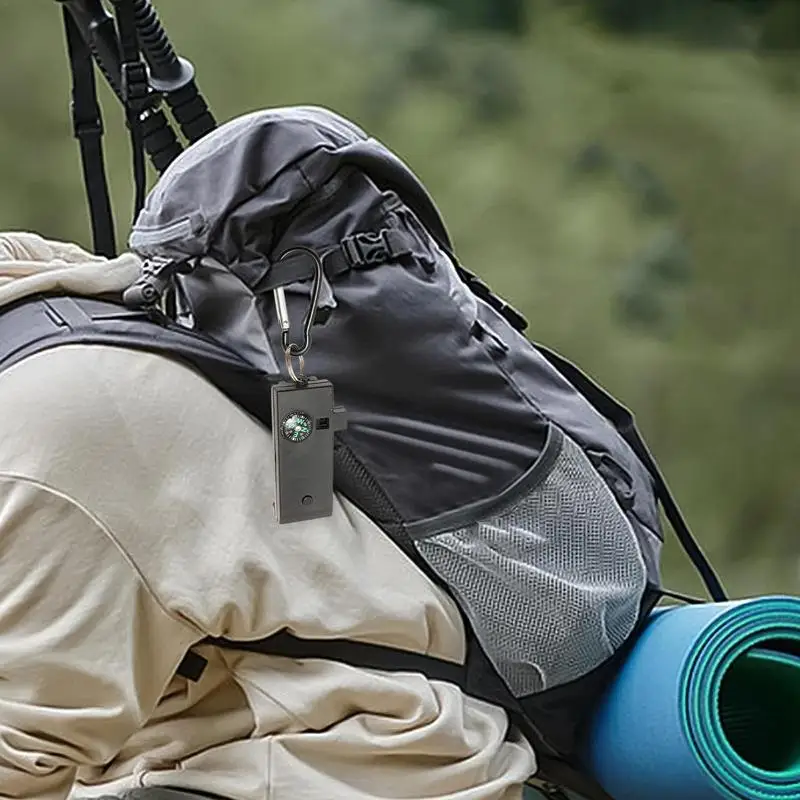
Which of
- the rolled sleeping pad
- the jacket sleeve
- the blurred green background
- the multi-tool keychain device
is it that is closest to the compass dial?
the multi-tool keychain device

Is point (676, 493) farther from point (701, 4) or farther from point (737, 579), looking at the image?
point (701, 4)

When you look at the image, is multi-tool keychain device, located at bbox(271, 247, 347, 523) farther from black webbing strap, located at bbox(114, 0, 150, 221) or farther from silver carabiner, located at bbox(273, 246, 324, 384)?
black webbing strap, located at bbox(114, 0, 150, 221)

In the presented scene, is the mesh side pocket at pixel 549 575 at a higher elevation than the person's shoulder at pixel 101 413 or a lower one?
A: lower

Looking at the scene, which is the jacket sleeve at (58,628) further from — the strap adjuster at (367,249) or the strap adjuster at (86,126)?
the strap adjuster at (86,126)

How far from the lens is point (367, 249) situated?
796 millimetres

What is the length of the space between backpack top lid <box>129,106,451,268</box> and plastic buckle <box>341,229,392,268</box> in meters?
0.04

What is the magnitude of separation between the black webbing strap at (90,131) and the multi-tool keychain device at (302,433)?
1.21ft

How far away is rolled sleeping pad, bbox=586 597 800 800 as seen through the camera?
78 centimetres

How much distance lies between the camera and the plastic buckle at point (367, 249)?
79cm

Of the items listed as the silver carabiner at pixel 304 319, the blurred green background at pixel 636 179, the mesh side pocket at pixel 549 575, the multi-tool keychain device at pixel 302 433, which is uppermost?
the silver carabiner at pixel 304 319

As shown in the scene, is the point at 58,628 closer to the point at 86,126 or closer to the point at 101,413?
the point at 101,413

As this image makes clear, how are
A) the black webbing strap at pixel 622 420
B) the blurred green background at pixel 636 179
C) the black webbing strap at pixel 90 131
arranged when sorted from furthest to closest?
the blurred green background at pixel 636 179 → the black webbing strap at pixel 90 131 → the black webbing strap at pixel 622 420

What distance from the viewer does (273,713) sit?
76cm

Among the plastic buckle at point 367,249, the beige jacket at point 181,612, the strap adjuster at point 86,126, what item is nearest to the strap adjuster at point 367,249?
the plastic buckle at point 367,249
